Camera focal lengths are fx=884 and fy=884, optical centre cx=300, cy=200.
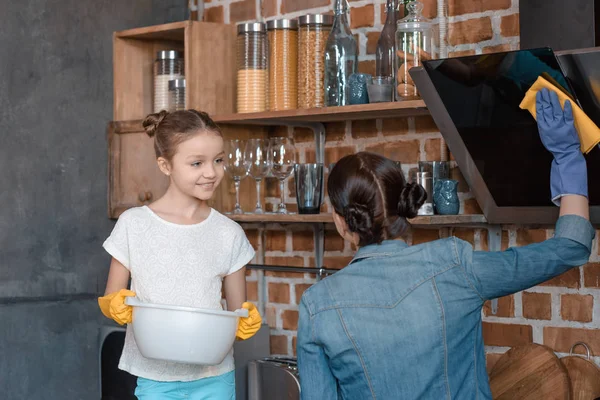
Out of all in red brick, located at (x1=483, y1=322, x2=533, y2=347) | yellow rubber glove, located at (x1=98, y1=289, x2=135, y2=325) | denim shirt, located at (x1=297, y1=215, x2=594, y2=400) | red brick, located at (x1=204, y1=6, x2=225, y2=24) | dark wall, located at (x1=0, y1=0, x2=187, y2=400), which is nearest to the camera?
denim shirt, located at (x1=297, y1=215, x2=594, y2=400)

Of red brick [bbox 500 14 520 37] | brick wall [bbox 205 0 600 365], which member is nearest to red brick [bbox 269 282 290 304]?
brick wall [bbox 205 0 600 365]

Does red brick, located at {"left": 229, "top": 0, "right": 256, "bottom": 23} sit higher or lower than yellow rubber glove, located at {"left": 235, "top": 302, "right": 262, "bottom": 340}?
higher

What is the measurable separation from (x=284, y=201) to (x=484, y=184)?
2.17 ft

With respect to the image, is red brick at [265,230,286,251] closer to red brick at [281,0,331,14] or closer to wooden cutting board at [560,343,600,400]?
red brick at [281,0,331,14]

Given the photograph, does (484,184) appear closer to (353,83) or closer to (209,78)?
(353,83)

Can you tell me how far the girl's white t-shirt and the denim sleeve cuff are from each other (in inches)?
33.1

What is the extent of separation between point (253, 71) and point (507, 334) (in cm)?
99

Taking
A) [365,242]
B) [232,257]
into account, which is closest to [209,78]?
[232,257]

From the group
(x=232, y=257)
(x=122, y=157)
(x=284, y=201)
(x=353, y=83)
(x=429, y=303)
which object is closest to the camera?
(x=429, y=303)

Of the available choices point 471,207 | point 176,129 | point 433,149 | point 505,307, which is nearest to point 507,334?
point 505,307

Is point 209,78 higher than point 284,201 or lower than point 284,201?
higher

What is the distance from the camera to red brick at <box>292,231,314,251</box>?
2.64 m

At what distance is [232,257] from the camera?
2.05m

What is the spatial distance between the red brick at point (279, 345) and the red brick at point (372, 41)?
0.91 m
